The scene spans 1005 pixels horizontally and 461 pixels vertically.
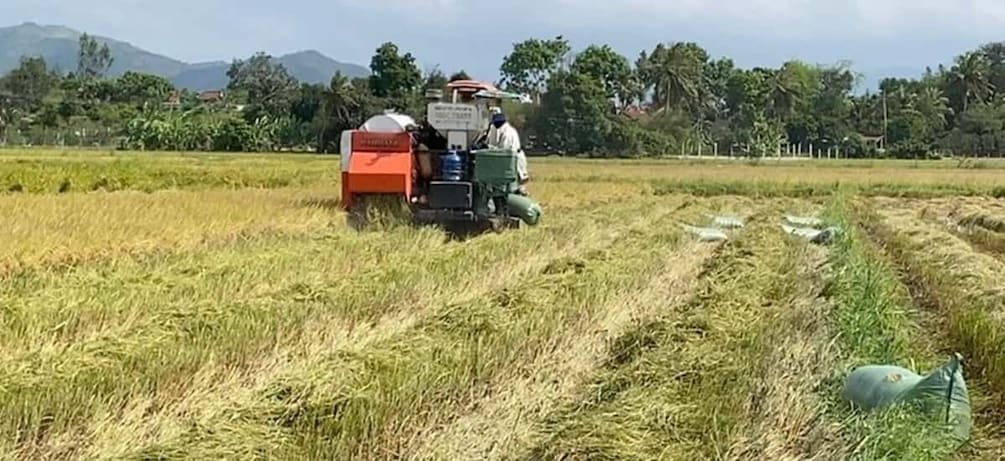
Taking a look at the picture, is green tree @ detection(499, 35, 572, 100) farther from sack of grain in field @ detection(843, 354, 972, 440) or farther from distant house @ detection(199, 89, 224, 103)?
sack of grain in field @ detection(843, 354, 972, 440)

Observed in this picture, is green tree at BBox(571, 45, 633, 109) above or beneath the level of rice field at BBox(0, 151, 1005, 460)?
above

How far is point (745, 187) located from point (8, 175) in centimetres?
1550

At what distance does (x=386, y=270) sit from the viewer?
8289mm

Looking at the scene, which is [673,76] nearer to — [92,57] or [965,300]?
[965,300]

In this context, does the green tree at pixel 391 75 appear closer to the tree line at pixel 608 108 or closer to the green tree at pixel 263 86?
the tree line at pixel 608 108

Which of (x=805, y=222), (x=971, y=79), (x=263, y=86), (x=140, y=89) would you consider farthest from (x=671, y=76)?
(x=805, y=222)

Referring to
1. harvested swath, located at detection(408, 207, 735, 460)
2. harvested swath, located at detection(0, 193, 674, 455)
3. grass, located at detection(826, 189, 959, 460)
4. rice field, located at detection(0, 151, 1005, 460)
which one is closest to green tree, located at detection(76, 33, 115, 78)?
rice field, located at detection(0, 151, 1005, 460)

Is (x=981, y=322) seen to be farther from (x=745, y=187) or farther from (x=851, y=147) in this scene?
(x=851, y=147)

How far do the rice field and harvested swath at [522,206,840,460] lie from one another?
0.02 meters

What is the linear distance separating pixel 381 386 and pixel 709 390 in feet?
4.80

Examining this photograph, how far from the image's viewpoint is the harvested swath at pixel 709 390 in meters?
4.06

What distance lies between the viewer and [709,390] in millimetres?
4840

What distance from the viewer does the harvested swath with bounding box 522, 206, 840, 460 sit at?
4062 millimetres

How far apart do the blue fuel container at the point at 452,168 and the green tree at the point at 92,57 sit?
390ft
